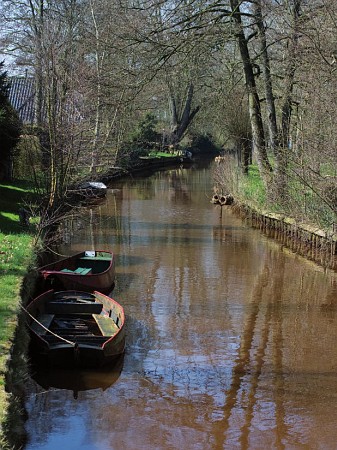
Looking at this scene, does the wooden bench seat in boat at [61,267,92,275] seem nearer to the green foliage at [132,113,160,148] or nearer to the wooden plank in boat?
the wooden plank in boat

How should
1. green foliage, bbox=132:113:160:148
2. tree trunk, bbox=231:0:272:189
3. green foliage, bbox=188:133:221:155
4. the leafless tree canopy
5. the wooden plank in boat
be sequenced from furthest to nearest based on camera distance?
1. green foliage, bbox=188:133:221:155
2. green foliage, bbox=132:113:160:148
3. tree trunk, bbox=231:0:272:189
4. the leafless tree canopy
5. the wooden plank in boat

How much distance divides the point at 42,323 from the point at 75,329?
58cm

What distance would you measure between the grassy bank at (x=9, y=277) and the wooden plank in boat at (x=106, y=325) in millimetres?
1470

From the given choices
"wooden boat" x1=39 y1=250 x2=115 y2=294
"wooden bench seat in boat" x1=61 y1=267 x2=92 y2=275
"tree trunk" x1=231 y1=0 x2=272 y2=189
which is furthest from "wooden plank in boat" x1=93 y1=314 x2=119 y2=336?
"tree trunk" x1=231 y1=0 x2=272 y2=189

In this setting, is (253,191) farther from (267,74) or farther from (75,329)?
(75,329)

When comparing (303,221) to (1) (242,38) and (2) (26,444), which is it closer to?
(1) (242,38)

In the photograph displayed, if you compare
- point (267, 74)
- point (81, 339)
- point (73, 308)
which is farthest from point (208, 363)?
point (267, 74)

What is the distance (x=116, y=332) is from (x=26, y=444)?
2.79 metres

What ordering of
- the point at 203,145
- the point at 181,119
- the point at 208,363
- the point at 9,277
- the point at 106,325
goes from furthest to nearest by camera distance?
the point at 203,145 < the point at 181,119 < the point at 9,277 < the point at 106,325 < the point at 208,363

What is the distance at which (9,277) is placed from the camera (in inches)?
442

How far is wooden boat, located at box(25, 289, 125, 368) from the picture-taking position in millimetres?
9336

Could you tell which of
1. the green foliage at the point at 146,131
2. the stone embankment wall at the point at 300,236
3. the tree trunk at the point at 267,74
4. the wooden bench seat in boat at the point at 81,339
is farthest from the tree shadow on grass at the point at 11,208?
the green foliage at the point at 146,131

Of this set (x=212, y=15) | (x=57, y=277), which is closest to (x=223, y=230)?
(x=212, y=15)

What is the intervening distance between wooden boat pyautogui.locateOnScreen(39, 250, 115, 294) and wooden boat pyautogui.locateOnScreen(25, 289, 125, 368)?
102cm
